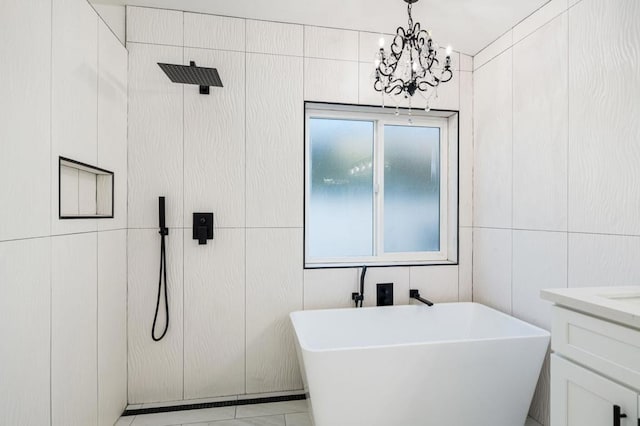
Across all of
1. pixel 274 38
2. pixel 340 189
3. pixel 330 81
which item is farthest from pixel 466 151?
pixel 274 38

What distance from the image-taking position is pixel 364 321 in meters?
2.43

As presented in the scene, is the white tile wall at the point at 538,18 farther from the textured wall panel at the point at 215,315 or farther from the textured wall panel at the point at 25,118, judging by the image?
the textured wall panel at the point at 25,118

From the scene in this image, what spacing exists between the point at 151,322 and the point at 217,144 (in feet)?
4.14

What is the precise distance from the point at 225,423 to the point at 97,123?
187 centimetres

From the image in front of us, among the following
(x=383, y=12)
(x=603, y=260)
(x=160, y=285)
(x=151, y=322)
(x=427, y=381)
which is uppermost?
(x=383, y=12)

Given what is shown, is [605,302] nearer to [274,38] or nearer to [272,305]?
[272,305]

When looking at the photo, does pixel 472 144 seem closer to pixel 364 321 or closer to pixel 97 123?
pixel 364 321

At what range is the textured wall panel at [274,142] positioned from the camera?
242 cm

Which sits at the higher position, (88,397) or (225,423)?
(88,397)

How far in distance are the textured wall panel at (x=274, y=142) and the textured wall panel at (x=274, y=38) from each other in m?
0.06

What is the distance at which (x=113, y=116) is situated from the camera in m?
2.07

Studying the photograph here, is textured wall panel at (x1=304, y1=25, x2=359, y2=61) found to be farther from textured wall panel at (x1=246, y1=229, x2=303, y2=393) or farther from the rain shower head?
textured wall panel at (x1=246, y1=229, x2=303, y2=393)

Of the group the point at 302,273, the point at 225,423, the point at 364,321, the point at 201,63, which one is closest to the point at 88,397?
the point at 225,423

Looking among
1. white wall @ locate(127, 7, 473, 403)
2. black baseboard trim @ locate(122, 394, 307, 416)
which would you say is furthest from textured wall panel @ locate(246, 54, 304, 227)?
black baseboard trim @ locate(122, 394, 307, 416)
